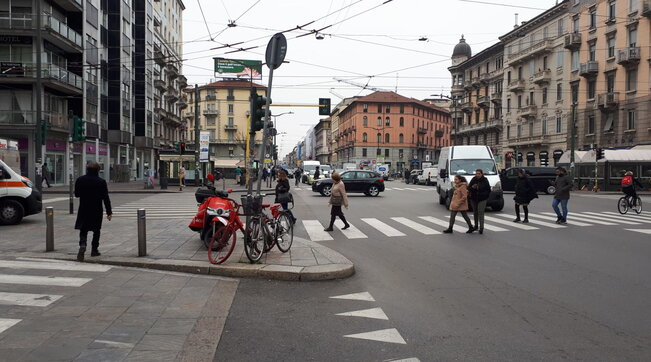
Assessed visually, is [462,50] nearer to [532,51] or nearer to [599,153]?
[532,51]

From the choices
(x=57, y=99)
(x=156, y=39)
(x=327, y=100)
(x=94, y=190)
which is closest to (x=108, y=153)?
(x=57, y=99)

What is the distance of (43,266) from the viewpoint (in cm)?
795

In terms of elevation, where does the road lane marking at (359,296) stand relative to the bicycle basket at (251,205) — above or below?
below

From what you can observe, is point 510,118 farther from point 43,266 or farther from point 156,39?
point 43,266

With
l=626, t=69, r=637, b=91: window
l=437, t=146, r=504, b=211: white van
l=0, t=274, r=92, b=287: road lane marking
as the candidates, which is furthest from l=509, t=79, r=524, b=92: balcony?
l=0, t=274, r=92, b=287: road lane marking

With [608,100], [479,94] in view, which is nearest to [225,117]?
[479,94]

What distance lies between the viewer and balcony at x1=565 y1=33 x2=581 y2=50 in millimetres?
44125

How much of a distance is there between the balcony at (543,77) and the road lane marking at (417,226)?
39.6 meters

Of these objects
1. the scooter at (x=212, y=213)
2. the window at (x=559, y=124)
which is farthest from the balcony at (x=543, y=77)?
the scooter at (x=212, y=213)

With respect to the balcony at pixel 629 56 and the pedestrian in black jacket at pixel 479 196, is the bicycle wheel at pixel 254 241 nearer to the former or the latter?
→ the pedestrian in black jacket at pixel 479 196

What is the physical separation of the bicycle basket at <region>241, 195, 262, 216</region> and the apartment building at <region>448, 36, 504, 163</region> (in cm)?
5029

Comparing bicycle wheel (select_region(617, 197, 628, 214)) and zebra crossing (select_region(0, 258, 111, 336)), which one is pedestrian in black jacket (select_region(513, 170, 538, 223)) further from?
zebra crossing (select_region(0, 258, 111, 336))

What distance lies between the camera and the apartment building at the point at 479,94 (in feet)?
199

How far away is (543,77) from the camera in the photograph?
162ft
